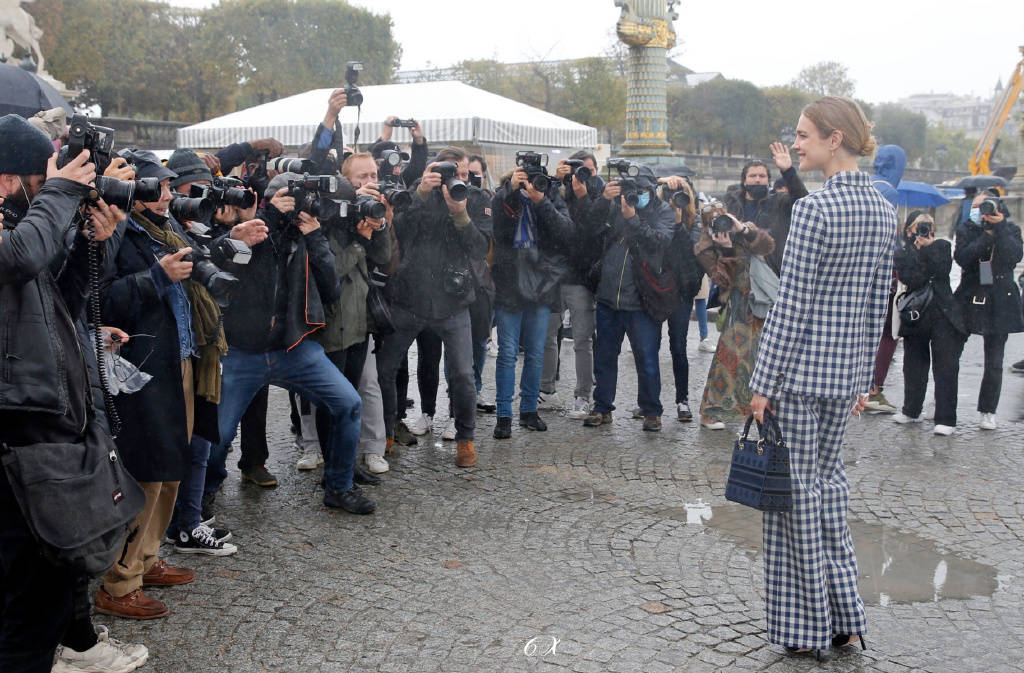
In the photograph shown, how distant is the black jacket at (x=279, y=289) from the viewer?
4.69 meters

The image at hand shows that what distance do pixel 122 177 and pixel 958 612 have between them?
3.68m

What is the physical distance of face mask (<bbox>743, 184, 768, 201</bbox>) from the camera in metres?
7.18

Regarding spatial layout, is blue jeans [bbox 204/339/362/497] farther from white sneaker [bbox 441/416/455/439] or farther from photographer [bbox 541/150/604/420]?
photographer [bbox 541/150/604/420]

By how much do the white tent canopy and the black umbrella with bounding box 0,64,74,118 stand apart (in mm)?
4510

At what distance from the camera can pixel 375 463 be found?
5902 mm

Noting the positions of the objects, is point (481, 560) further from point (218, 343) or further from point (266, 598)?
point (218, 343)

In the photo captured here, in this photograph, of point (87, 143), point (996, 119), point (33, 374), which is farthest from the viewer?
point (996, 119)

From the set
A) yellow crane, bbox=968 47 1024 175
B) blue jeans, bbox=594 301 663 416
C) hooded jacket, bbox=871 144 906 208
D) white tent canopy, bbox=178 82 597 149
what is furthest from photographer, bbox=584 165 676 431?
yellow crane, bbox=968 47 1024 175

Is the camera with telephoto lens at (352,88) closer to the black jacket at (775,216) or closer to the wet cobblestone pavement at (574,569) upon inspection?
the wet cobblestone pavement at (574,569)

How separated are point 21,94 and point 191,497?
16.2 ft

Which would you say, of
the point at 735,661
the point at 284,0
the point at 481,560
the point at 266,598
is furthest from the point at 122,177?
the point at 284,0

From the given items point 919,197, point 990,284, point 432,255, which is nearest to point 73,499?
point 432,255

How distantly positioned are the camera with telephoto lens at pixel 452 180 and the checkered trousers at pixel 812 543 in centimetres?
275

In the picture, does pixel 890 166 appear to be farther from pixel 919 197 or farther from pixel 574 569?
pixel 919 197
